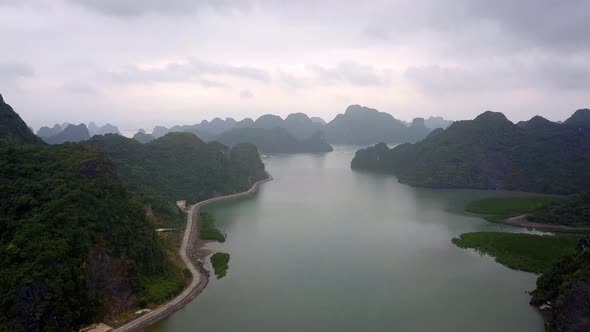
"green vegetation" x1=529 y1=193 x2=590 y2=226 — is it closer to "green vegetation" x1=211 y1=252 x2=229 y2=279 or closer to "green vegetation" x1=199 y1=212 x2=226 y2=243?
"green vegetation" x1=199 y1=212 x2=226 y2=243

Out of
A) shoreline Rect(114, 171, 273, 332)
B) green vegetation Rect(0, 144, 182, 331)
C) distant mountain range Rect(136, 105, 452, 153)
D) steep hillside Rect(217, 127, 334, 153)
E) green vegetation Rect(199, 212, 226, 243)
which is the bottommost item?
shoreline Rect(114, 171, 273, 332)

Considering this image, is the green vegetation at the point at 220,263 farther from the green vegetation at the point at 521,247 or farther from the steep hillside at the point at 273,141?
the steep hillside at the point at 273,141

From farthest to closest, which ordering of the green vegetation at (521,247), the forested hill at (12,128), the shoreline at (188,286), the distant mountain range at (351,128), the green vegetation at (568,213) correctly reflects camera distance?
the distant mountain range at (351,128)
the green vegetation at (568,213)
the forested hill at (12,128)
the green vegetation at (521,247)
the shoreline at (188,286)

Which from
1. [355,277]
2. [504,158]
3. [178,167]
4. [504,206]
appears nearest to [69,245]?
[355,277]

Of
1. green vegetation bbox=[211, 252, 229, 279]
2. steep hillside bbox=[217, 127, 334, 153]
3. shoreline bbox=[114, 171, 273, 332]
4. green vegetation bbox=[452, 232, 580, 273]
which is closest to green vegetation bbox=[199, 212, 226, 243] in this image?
shoreline bbox=[114, 171, 273, 332]

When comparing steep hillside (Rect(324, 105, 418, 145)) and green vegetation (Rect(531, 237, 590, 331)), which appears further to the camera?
steep hillside (Rect(324, 105, 418, 145))

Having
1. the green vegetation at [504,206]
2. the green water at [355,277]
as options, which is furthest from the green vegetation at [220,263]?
the green vegetation at [504,206]

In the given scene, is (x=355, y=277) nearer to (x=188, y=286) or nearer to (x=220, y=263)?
(x=220, y=263)
